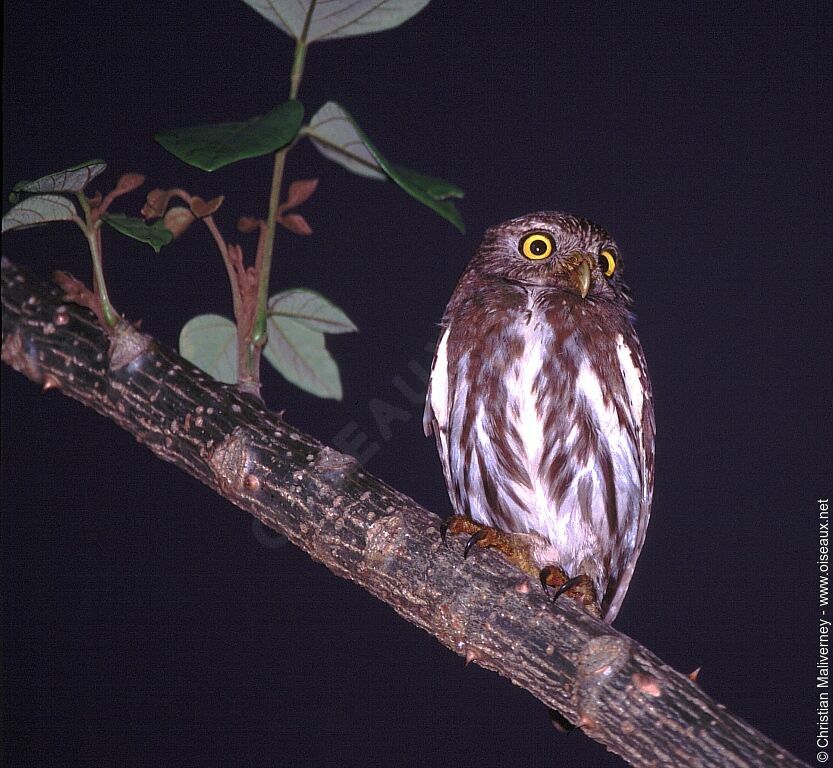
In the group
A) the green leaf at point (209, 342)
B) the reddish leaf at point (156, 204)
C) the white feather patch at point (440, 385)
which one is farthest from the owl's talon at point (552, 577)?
the reddish leaf at point (156, 204)

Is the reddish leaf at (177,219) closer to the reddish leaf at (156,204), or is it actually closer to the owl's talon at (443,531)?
the reddish leaf at (156,204)

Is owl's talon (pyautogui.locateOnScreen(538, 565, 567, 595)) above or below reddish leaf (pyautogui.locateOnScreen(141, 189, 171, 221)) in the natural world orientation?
below

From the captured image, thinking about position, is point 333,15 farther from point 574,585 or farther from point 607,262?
point 574,585

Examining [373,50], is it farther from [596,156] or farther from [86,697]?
[86,697]

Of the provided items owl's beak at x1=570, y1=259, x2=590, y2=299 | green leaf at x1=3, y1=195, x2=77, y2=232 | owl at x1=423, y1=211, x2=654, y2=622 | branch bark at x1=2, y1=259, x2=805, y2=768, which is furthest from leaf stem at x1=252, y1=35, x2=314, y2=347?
owl's beak at x1=570, y1=259, x2=590, y2=299

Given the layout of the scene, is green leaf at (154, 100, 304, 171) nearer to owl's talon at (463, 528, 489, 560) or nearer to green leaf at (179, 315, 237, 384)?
green leaf at (179, 315, 237, 384)

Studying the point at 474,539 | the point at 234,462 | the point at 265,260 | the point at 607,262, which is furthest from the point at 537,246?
the point at 234,462

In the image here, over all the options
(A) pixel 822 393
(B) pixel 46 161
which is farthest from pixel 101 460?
(A) pixel 822 393
